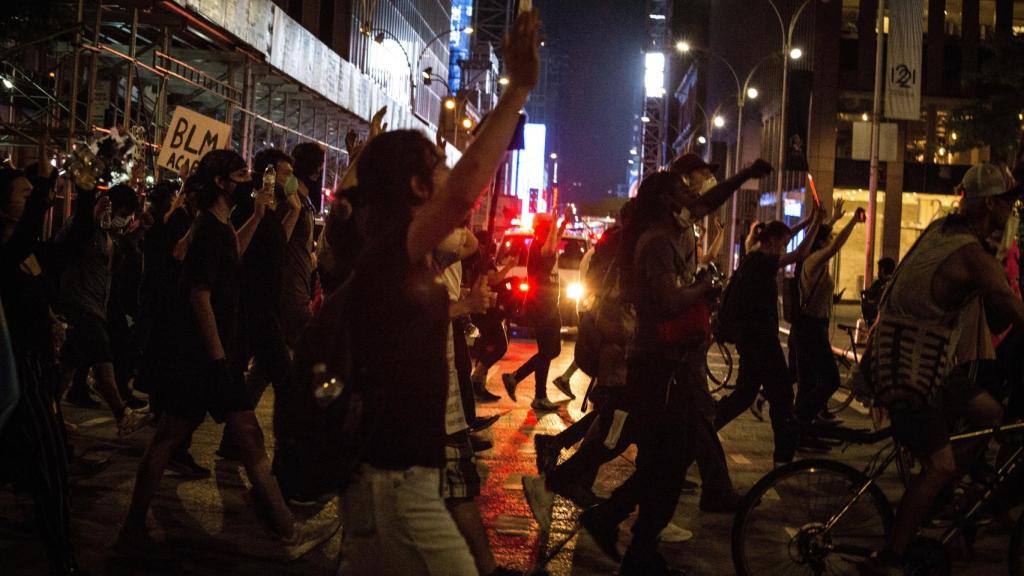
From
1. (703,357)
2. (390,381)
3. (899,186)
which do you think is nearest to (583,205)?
(899,186)

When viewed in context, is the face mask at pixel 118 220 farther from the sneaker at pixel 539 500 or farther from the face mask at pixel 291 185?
the sneaker at pixel 539 500

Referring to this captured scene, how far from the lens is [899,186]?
1714 inches

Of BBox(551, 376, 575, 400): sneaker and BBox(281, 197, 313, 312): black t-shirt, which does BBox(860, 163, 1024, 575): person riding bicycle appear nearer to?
BBox(281, 197, 313, 312): black t-shirt

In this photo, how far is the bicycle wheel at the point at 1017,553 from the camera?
471 cm

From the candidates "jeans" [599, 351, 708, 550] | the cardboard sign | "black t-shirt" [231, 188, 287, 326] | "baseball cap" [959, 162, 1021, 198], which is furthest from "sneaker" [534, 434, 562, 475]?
the cardboard sign

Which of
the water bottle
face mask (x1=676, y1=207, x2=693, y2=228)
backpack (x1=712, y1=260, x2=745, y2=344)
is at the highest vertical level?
face mask (x1=676, y1=207, x2=693, y2=228)

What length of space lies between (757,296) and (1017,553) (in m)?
3.33

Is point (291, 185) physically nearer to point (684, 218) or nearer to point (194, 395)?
point (194, 395)

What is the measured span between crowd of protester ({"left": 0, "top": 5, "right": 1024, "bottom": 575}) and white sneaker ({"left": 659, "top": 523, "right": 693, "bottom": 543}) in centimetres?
2

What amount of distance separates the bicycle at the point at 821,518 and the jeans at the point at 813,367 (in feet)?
13.3

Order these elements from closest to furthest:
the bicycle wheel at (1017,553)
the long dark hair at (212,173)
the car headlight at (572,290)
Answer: the bicycle wheel at (1017,553)
the long dark hair at (212,173)
the car headlight at (572,290)

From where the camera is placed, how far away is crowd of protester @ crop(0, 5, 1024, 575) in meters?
2.69

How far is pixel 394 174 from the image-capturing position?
2809mm

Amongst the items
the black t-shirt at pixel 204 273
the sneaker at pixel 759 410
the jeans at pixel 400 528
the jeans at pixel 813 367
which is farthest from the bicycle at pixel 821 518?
the sneaker at pixel 759 410
